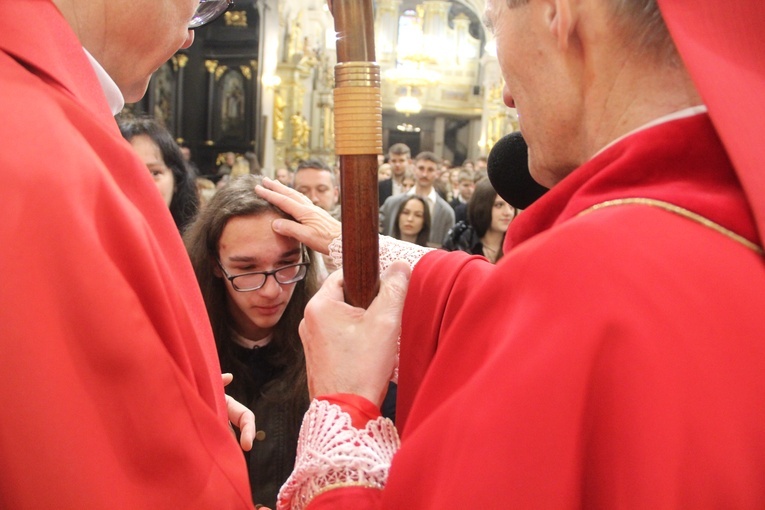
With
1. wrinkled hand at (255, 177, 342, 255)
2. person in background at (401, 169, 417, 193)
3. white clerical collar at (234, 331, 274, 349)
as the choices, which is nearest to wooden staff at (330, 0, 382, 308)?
wrinkled hand at (255, 177, 342, 255)

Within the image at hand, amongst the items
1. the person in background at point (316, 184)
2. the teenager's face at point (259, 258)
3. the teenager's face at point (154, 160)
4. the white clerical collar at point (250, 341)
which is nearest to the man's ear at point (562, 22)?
the teenager's face at point (259, 258)

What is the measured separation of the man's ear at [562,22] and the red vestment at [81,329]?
60 centimetres

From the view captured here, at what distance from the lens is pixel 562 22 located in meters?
0.98

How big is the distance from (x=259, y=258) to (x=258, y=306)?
15 centimetres

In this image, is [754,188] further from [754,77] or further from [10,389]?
[10,389]

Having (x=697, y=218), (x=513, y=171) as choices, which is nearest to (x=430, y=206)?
(x=513, y=171)

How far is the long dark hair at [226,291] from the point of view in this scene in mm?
2242

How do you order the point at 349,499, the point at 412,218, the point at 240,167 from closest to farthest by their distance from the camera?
1. the point at 349,499
2. the point at 412,218
3. the point at 240,167

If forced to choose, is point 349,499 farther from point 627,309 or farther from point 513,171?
point 513,171

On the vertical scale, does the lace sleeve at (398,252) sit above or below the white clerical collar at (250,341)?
above

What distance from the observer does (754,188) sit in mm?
804

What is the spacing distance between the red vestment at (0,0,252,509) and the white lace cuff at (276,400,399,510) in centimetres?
23

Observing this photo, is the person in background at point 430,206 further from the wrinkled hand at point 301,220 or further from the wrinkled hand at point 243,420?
the wrinkled hand at point 243,420

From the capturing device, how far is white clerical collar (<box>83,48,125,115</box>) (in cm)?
112
